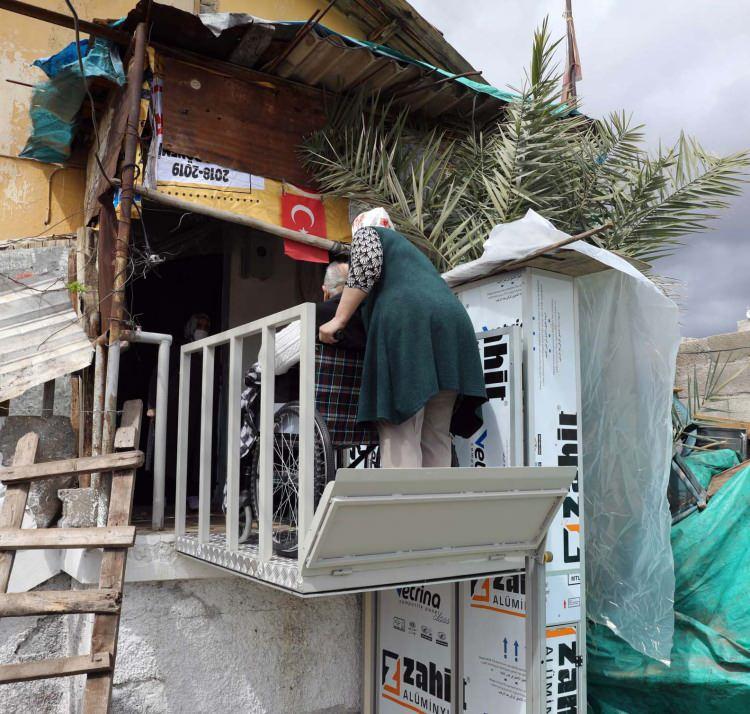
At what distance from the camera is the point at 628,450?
367 cm

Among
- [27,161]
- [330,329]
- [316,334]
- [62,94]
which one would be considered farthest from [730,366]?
[27,161]

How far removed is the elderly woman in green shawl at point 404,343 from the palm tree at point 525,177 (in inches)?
71.5

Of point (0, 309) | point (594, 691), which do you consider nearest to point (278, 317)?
point (0, 309)

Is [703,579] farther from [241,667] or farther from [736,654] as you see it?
[241,667]

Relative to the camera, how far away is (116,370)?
378 centimetres

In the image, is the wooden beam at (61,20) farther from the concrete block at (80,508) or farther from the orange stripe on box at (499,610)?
the orange stripe on box at (499,610)

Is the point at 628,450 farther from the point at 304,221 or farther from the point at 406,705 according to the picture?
the point at 304,221

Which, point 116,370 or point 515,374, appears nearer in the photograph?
point 515,374

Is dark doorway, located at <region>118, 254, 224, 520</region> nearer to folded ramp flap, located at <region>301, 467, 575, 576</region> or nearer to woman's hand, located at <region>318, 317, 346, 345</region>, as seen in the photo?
woman's hand, located at <region>318, 317, 346, 345</region>

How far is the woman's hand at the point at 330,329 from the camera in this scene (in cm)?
294

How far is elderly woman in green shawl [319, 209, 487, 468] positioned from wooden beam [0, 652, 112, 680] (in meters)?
1.37

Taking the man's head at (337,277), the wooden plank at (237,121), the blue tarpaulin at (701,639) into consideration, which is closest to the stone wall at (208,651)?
the blue tarpaulin at (701,639)

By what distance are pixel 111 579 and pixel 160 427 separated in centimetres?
95

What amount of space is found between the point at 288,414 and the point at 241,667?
1.46 meters
